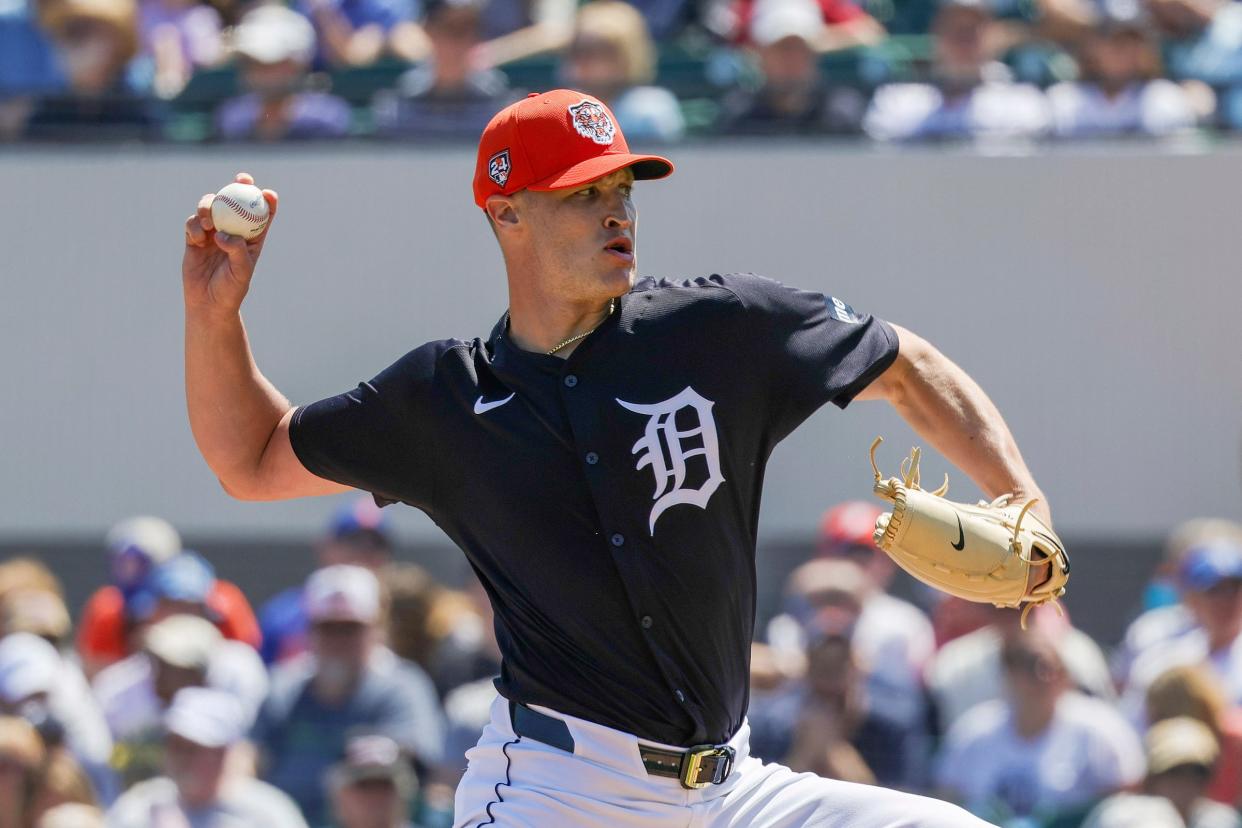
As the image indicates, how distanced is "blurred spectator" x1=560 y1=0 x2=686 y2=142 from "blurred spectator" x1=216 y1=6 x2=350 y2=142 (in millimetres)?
1177

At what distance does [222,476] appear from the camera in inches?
139

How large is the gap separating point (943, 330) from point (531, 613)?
18.6ft

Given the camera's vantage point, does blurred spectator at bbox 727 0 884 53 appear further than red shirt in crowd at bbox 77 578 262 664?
Yes

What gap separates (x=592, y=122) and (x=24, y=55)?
6.80m

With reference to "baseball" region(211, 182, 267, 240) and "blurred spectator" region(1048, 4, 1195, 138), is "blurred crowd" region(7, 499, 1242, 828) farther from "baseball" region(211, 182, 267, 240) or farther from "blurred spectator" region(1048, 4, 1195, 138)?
"baseball" region(211, 182, 267, 240)

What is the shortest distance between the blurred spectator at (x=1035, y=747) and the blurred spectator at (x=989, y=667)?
0.09m

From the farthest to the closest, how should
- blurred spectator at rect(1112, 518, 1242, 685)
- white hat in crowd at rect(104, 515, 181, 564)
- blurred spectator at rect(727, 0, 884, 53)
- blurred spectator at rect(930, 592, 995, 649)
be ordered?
blurred spectator at rect(727, 0, 884, 53), white hat in crowd at rect(104, 515, 181, 564), blurred spectator at rect(1112, 518, 1242, 685), blurred spectator at rect(930, 592, 995, 649)

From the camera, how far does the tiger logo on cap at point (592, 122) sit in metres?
3.35

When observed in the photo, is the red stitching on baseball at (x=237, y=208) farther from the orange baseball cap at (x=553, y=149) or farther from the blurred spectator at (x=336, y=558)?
the blurred spectator at (x=336, y=558)

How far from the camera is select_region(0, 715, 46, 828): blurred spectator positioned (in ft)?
20.2

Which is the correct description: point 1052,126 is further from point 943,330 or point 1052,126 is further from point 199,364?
point 199,364

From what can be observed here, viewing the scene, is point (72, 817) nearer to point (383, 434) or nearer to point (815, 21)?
point (383, 434)

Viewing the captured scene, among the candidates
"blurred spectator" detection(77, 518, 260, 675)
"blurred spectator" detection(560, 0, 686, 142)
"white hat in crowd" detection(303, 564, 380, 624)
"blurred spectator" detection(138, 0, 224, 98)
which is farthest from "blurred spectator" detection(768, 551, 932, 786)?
"blurred spectator" detection(138, 0, 224, 98)

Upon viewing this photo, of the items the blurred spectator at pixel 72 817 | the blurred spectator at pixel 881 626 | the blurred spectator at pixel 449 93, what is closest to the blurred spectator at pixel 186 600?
the blurred spectator at pixel 72 817
